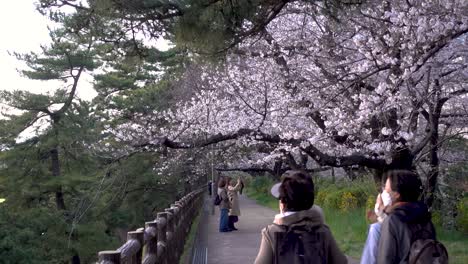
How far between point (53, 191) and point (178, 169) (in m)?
5.59

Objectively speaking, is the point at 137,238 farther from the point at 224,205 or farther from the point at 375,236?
the point at 224,205

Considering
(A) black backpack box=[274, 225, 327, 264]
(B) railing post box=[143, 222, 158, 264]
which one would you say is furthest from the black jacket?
(B) railing post box=[143, 222, 158, 264]

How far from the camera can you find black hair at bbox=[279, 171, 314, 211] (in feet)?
11.8

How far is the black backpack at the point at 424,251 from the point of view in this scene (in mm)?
3758

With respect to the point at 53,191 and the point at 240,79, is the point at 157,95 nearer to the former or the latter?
the point at 53,191

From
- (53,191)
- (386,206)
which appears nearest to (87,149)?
(53,191)

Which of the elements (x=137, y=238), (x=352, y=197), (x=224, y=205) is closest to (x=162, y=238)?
(x=137, y=238)

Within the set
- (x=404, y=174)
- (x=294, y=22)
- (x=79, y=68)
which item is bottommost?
(x=404, y=174)

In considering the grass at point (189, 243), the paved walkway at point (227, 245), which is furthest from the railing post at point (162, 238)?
the paved walkway at point (227, 245)

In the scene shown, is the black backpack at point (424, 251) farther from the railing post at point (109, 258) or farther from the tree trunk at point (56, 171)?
the tree trunk at point (56, 171)

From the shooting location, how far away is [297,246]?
3537mm

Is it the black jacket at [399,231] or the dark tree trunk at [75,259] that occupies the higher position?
the black jacket at [399,231]

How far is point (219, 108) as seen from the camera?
56.1 ft

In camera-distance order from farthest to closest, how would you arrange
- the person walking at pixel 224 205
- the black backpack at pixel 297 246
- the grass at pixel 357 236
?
the person walking at pixel 224 205
the grass at pixel 357 236
the black backpack at pixel 297 246
